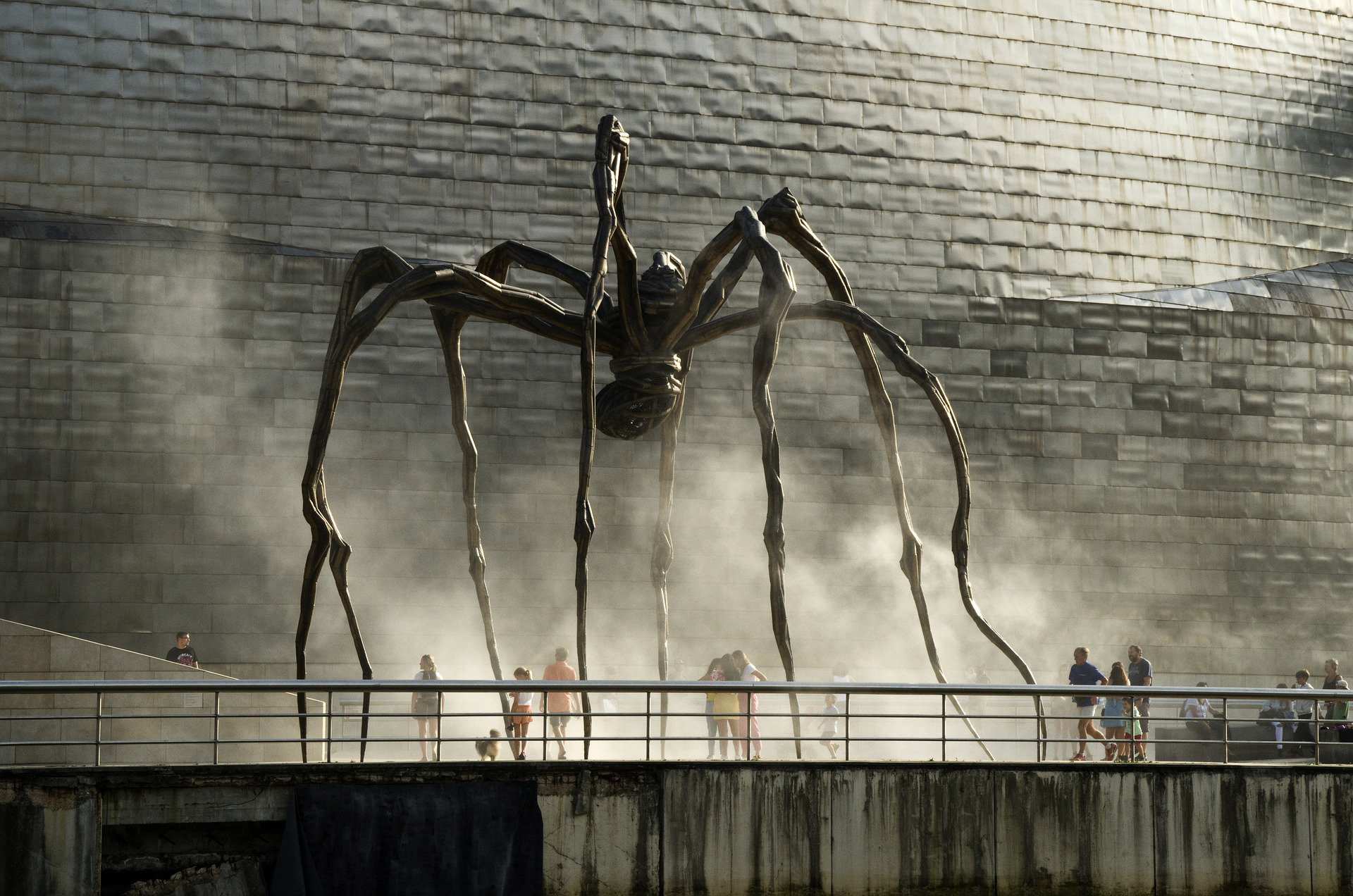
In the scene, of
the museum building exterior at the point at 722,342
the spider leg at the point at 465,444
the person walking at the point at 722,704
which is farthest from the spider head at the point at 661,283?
the museum building exterior at the point at 722,342

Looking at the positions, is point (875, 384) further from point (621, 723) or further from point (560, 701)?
point (621, 723)

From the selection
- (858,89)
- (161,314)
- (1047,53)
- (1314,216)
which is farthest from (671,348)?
(1314,216)

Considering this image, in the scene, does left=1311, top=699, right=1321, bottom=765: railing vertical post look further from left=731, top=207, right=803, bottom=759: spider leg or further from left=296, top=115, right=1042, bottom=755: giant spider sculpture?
left=731, top=207, right=803, bottom=759: spider leg

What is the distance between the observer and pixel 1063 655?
26.7 m

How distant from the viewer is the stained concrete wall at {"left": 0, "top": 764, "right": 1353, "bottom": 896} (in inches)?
426

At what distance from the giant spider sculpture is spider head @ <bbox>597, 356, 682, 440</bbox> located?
0.01 meters

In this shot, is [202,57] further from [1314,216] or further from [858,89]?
[1314,216]

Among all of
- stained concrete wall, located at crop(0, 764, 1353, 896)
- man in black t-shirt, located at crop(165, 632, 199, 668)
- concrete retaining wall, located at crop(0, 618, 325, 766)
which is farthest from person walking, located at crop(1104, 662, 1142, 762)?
man in black t-shirt, located at crop(165, 632, 199, 668)

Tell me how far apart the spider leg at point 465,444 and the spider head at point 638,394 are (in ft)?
3.76

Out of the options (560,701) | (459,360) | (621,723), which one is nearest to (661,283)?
(459,360)

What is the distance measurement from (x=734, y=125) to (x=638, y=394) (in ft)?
47.7

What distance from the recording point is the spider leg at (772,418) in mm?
11930

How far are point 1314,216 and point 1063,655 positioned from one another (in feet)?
30.0

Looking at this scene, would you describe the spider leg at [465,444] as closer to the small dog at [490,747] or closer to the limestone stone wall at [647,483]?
the small dog at [490,747]
